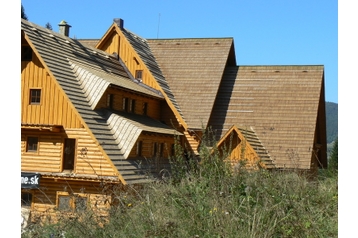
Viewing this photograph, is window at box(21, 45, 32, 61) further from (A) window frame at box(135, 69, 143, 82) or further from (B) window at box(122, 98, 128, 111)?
(A) window frame at box(135, 69, 143, 82)

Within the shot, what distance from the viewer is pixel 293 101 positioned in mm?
22844

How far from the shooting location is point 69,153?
17.5 metres

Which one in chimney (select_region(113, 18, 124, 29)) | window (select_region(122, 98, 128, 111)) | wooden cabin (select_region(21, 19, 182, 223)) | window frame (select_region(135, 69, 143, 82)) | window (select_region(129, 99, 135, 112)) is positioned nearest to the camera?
wooden cabin (select_region(21, 19, 182, 223))

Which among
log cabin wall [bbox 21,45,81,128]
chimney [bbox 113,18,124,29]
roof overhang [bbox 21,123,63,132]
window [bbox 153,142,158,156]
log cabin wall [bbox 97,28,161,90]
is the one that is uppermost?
chimney [bbox 113,18,124,29]

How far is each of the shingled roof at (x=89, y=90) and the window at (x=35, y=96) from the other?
110cm

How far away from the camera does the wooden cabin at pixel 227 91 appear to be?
21.8 m

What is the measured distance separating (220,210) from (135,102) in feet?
49.9

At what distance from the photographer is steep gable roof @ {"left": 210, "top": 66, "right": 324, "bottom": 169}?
2134 cm

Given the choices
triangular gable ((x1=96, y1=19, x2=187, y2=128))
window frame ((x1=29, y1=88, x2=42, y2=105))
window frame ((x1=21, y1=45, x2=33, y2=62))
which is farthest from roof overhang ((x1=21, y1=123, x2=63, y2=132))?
triangular gable ((x1=96, y1=19, x2=187, y2=128))

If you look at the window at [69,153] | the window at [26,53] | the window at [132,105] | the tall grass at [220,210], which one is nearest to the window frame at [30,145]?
the window at [69,153]

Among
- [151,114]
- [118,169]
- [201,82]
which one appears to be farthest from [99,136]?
[201,82]

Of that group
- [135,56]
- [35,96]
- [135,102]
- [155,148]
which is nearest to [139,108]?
[135,102]

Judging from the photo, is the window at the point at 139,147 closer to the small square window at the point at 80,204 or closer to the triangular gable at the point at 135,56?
the triangular gable at the point at 135,56
